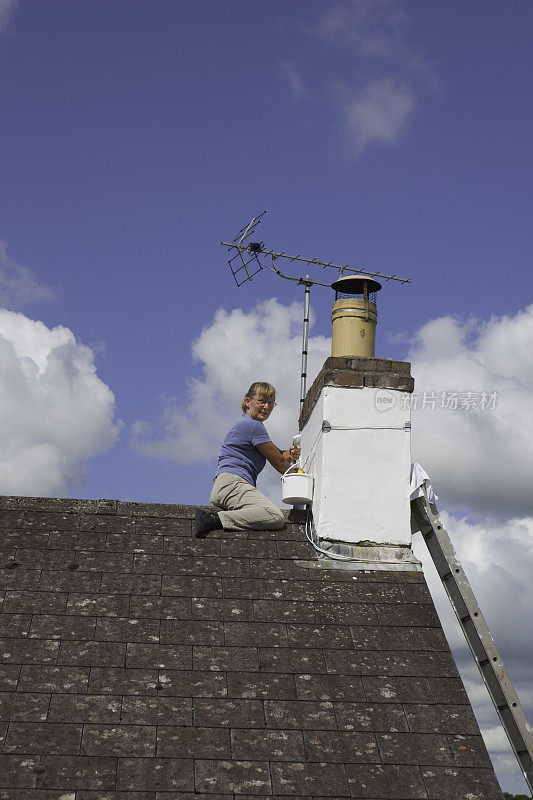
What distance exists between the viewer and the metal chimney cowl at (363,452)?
6668mm

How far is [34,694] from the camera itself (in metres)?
4.89

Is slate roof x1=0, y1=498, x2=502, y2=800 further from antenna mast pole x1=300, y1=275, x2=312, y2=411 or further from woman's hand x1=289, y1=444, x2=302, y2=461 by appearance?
antenna mast pole x1=300, y1=275, x2=312, y2=411

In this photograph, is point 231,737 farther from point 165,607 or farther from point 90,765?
point 165,607

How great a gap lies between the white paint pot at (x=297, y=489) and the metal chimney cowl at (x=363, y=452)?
0.25 feet

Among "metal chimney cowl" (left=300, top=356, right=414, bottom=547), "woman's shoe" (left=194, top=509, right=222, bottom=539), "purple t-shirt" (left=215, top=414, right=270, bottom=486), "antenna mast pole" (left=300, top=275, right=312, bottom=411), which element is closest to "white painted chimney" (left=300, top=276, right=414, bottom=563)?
"metal chimney cowl" (left=300, top=356, right=414, bottom=547)

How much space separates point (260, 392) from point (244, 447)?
1.65 feet

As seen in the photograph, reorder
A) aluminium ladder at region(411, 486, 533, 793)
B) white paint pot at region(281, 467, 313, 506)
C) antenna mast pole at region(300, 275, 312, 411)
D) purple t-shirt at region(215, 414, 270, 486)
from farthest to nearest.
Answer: antenna mast pole at region(300, 275, 312, 411) → purple t-shirt at region(215, 414, 270, 486) → white paint pot at region(281, 467, 313, 506) → aluminium ladder at region(411, 486, 533, 793)

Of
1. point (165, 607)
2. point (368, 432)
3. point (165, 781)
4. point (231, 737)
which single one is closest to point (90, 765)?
point (165, 781)

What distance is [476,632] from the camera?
20.7ft

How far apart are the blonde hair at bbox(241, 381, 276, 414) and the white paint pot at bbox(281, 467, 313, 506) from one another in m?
0.75

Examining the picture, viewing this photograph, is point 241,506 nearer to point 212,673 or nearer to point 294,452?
point 294,452

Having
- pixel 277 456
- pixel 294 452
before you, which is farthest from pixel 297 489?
pixel 294 452

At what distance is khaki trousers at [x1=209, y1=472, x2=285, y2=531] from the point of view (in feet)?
22.0

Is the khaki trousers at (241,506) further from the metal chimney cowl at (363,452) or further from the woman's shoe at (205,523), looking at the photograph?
the metal chimney cowl at (363,452)
